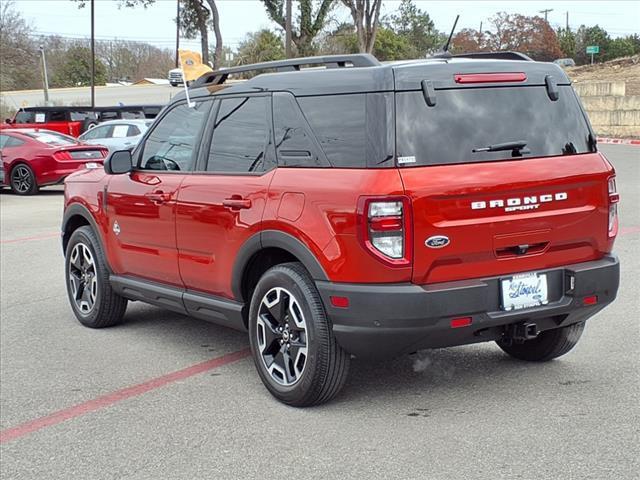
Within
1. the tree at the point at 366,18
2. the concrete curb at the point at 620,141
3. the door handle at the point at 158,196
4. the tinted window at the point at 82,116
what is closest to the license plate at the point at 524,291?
the door handle at the point at 158,196

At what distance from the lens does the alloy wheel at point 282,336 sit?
190 inches

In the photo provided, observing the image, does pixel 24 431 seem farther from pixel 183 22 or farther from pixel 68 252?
pixel 183 22

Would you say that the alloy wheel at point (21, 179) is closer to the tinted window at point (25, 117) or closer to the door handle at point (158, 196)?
the tinted window at point (25, 117)

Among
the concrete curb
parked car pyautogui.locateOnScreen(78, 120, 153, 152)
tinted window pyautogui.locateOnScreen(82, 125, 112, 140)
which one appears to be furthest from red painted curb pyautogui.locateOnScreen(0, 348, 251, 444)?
the concrete curb

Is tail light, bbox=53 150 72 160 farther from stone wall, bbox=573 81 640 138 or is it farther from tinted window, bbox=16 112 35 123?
stone wall, bbox=573 81 640 138

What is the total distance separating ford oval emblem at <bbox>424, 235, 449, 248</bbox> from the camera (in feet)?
14.2

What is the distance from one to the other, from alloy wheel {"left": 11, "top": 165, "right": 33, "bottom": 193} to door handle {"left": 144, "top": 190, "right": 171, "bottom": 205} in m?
14.5

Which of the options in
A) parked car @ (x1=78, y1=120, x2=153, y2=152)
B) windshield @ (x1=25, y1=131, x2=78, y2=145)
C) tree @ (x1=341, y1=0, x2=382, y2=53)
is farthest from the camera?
tree @ (x1=341, y1=0, x2=382, y2=53)

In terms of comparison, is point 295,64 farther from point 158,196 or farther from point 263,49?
point 263,49

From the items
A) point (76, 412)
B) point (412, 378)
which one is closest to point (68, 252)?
point (76, 412)

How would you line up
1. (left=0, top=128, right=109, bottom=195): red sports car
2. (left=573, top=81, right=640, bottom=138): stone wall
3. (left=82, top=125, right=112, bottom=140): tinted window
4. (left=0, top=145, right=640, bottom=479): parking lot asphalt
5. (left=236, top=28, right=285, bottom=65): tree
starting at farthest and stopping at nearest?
(left=236, top=28, right=285, bottom=65): tree
(left=573, top=81, right=640, bottom=138): stone wall
(left=82, top=125, right=112, bottom=140): tinted window
(left=0, top=128, right=109, bottom=195): red sports car
(left=0, top=145, right=640, bottom=479): parking lot asphalt

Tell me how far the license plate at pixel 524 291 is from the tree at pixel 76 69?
316 ft

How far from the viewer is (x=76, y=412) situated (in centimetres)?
502

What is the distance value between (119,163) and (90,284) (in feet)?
4.20
